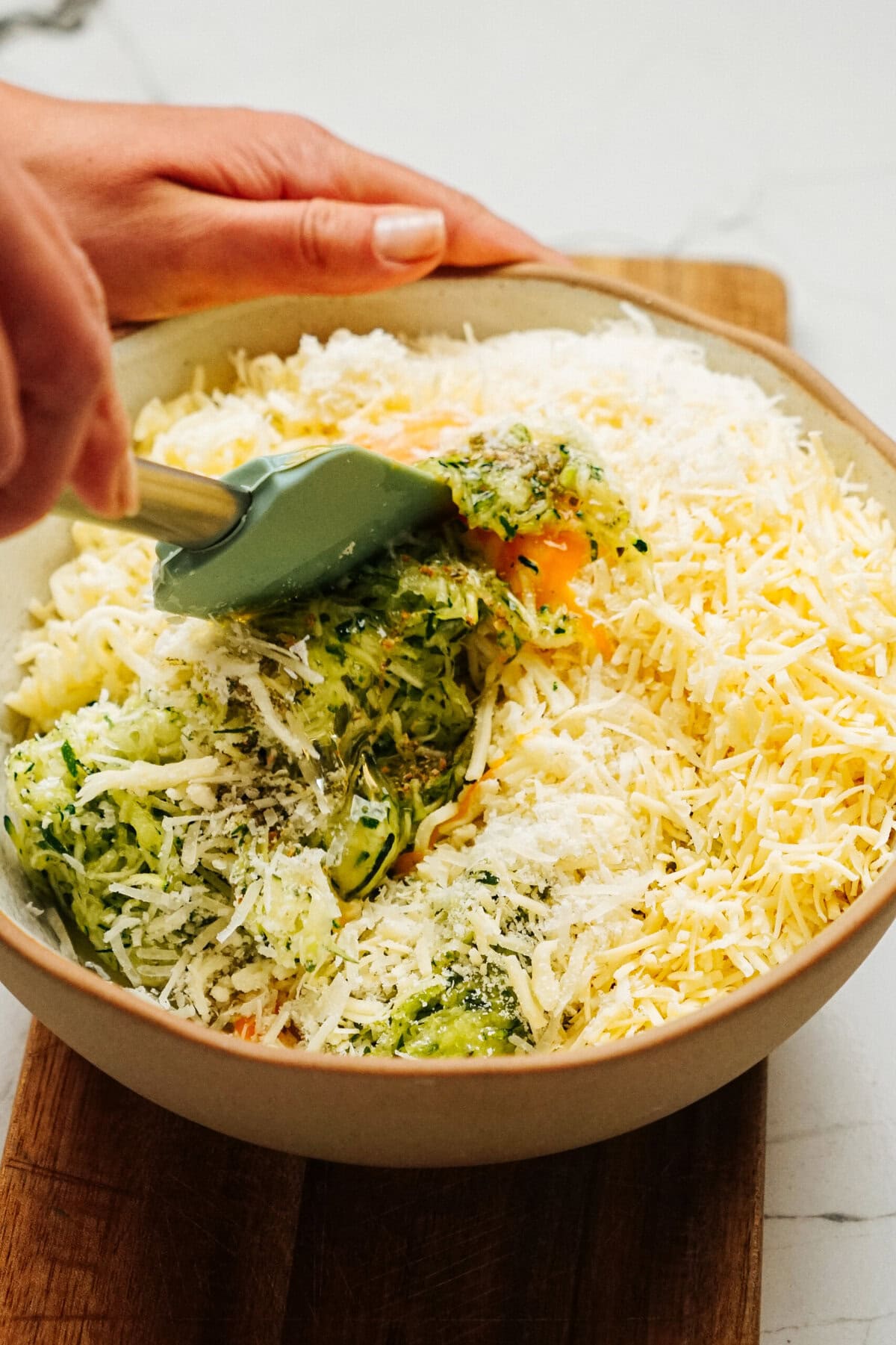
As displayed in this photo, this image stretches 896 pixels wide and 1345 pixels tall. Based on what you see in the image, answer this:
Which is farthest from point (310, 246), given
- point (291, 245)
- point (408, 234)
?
point (408, 234)

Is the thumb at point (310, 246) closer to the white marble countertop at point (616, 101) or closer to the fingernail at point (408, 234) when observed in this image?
the fingernail at point (408, 234)

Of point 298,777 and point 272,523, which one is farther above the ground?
point 272,523

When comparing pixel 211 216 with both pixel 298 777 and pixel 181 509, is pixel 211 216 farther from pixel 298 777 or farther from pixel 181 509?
pixel 298 777

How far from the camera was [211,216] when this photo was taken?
169 centimetres

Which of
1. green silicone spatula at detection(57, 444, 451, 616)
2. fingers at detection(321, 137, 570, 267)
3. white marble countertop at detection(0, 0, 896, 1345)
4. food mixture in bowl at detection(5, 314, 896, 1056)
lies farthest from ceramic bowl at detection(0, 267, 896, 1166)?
white marble countertop at detection(0, 0, 896, 1345)

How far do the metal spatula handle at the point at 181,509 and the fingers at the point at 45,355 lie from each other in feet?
0.80

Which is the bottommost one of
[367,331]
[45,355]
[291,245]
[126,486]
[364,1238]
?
[364,1238]

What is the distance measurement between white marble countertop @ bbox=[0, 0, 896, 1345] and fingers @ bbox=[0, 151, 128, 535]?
64.1 inches

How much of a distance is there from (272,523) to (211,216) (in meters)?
0.61

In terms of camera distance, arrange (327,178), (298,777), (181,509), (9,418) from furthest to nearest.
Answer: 1. (327,178)
2. (298,777)
3. (181,509)
4. (9,418)

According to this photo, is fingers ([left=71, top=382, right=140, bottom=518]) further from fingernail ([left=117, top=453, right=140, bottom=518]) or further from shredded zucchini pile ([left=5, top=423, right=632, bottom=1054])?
shredded zucchini pile ([left=5, top=423, right=632, bottom=1054])

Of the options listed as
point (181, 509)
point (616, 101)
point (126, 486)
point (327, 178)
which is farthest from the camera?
point (616, 101)

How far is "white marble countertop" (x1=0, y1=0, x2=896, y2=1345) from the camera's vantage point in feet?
7.89

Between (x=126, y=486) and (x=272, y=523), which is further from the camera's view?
(x=272, y=523)
